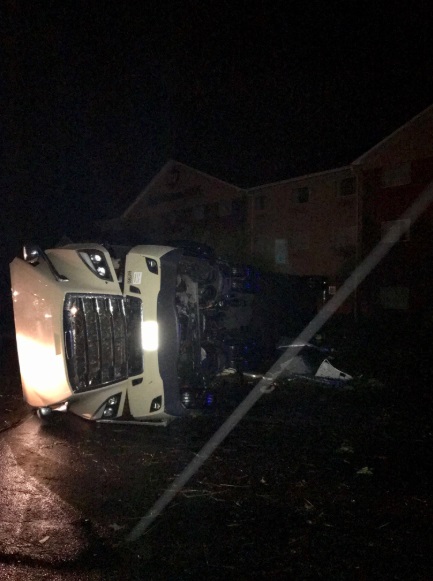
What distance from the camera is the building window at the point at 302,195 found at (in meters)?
22.8

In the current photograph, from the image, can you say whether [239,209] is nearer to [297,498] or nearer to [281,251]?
[281,251]

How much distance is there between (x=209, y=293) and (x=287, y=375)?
2394 millimetres

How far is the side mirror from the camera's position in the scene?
5727 mm

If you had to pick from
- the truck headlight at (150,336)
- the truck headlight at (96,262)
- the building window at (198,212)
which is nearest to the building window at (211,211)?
the building window at (198,212)

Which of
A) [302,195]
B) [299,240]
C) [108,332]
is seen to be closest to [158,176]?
[302,195]

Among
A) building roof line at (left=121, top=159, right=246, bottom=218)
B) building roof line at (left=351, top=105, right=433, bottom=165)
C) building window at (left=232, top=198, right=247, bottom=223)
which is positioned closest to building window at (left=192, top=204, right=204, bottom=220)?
building roof line at (left=121, top=159, right=246, bottom=218)

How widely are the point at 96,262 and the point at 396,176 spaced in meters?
16.7

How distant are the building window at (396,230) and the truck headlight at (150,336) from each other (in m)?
15.6

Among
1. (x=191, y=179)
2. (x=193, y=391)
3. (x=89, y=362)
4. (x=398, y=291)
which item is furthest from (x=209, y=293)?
(x=191, y=179)

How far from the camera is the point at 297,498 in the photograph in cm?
461

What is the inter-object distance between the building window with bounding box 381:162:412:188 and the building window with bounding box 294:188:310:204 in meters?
3.40

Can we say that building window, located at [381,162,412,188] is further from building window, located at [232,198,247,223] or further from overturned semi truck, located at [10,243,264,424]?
overturned semi truck, located at [10,243,264,424]

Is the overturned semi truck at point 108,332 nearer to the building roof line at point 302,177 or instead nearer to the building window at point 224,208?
the building roof line at point 302,177

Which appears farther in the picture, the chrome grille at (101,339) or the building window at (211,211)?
the building window at (211,211)
